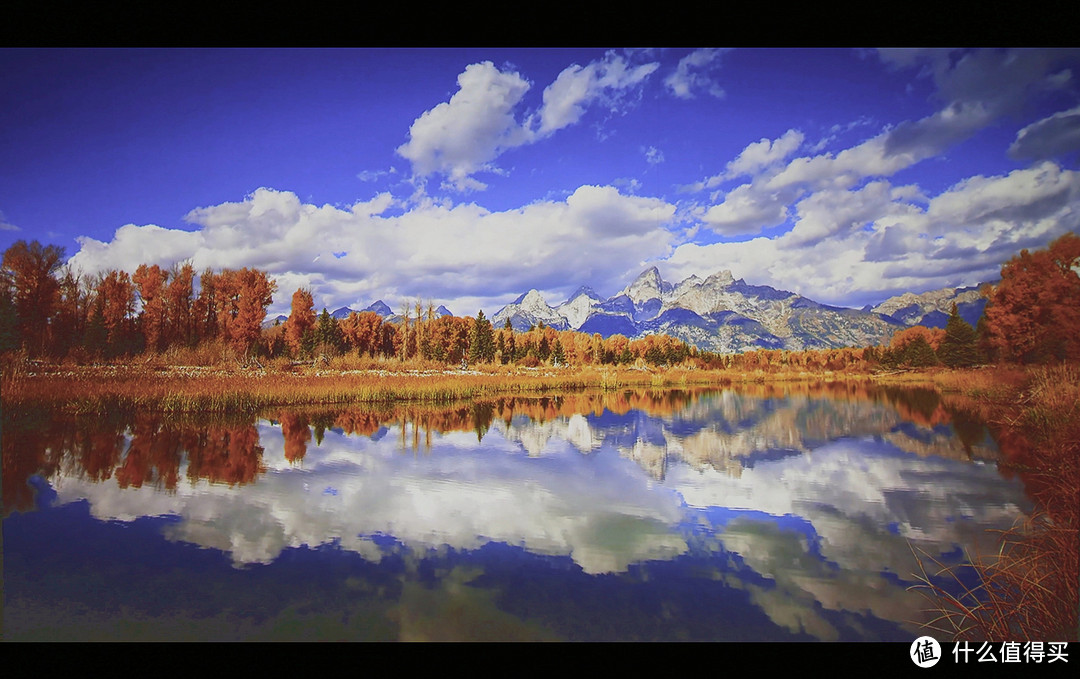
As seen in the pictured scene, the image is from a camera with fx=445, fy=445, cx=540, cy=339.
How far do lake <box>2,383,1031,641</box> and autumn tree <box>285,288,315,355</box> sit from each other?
1599cm

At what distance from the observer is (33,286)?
13914 millimetres

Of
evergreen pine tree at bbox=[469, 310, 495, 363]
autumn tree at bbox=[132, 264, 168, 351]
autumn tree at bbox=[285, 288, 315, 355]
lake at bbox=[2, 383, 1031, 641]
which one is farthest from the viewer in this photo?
evergreen pine tree at bbox=[469, 310, 495, 363]

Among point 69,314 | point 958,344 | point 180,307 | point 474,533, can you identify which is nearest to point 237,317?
point 180,307

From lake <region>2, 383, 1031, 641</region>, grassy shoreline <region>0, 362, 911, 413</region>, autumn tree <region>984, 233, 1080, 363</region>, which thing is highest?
autumn tree <region>984, 233, 1080, 363</region>

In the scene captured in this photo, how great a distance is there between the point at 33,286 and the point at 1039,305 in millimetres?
30823

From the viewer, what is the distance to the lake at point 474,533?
419 cm

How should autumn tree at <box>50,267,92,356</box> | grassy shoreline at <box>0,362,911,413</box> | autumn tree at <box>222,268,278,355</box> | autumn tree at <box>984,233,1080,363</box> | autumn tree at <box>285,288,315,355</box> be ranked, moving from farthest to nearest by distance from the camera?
1. autumn tree at <box>285,288,315,355</box>
2. autumn tree at <box>222,268,278,355</box>
3. autumn tree at <box>50,267,92,356</box>
4. grassy shoreline at <box>0,362,911,413</box>
5. autumn tree at <box>984,233,1080,363</box>

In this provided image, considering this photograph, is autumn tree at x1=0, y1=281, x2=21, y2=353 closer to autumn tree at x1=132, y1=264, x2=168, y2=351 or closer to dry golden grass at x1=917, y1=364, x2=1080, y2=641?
autumn tree at x1=132, y1=264, x2=168, y2=351

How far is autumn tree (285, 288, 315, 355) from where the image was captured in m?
28.2

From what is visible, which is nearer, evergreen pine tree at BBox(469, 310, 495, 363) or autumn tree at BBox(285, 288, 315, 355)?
autumn tree at BBox(285, 288, 315, 355)
